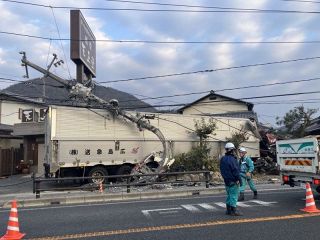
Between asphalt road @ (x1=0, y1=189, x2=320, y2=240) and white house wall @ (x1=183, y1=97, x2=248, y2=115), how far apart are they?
33.4 m

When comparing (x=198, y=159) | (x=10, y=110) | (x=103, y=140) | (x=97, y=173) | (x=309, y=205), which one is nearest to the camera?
(x=309, y=205)

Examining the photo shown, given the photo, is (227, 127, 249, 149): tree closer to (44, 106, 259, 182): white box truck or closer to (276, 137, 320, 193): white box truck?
(44, 106, 259, 182): white box truck

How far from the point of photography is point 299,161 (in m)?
11.3

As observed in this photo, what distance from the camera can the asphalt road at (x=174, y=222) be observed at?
775cm

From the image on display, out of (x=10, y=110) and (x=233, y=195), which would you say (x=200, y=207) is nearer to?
(x=233, y=195)

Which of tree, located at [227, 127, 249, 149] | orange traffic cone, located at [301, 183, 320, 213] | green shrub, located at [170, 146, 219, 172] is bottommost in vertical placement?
orange traffic cone, located at [301, 183, 320, 213]

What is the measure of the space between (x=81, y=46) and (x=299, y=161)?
16.2m

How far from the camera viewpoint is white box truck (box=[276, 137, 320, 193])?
10.4m

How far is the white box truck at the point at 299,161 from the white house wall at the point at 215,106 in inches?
1302

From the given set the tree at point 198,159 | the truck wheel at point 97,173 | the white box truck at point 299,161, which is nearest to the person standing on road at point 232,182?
the white box truck at point 299,161

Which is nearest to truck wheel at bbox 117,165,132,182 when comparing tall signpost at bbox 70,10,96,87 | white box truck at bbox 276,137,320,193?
tall signpost at bbox 70,10,96,87

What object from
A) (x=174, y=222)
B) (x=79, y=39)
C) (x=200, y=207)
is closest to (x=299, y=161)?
(x=200, y=207)

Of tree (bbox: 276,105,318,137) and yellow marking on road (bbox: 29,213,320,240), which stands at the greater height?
tree (bbox: 276,105,318,137)

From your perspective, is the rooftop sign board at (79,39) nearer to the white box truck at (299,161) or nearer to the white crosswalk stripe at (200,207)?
the white crosswalk stripe at (200,207)
